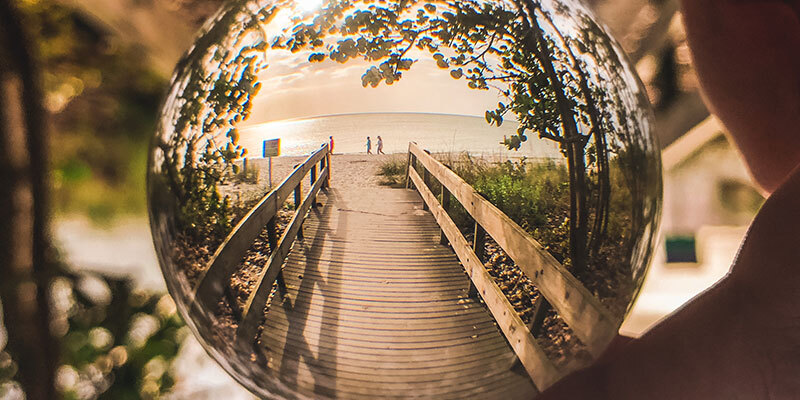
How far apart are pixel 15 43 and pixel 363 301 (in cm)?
114

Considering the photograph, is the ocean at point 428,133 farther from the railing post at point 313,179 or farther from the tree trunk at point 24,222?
the tree trunk at point 24,222

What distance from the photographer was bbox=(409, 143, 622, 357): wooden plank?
404 mm

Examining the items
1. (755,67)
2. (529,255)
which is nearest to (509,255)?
(529,255)

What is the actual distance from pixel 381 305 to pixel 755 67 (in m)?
0.88

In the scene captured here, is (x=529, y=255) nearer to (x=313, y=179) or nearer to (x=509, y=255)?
Answer: (x=509, y=255)

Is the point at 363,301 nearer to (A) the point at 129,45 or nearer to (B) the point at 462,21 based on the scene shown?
(B) the point at 462,21

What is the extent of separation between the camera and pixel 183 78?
0.49 m

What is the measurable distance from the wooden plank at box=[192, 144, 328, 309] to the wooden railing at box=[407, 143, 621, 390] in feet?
0.33

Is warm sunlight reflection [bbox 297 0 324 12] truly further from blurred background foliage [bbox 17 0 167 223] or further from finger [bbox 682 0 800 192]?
blurred background foliage [bbox 17 0 167 223]

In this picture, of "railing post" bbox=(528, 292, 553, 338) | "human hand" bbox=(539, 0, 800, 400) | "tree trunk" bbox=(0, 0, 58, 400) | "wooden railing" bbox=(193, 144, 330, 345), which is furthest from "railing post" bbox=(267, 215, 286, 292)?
"tree trunk" bbox=(0, 0, 58, 400)

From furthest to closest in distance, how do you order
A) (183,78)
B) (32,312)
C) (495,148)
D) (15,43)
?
(32,312) < (15,43) < (183,78) < (495,148)

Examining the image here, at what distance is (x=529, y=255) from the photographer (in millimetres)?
415

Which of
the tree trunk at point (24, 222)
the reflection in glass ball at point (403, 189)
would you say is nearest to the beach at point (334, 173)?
the reflection in glass ball at point (403, 189)

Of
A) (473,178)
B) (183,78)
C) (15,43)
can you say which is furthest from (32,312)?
(473,178)
